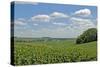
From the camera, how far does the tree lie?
10.8 feet

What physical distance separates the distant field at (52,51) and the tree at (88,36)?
61mm

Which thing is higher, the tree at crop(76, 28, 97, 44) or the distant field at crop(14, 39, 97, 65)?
the tree at crop(76, 28, 97, 44)

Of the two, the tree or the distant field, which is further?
the tree

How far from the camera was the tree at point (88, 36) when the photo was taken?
330 cm

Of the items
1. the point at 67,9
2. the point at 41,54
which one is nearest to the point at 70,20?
the point at 67,9

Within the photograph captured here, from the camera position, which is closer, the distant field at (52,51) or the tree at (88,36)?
the distant field at (52,51)

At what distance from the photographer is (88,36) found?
3373 mm

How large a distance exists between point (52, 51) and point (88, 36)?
2.14ft

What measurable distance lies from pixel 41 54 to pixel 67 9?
0.77 metres

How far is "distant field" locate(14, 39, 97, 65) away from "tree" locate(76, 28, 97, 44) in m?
0.06

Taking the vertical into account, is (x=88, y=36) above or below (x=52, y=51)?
above

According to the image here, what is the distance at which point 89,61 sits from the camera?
3.35 m
